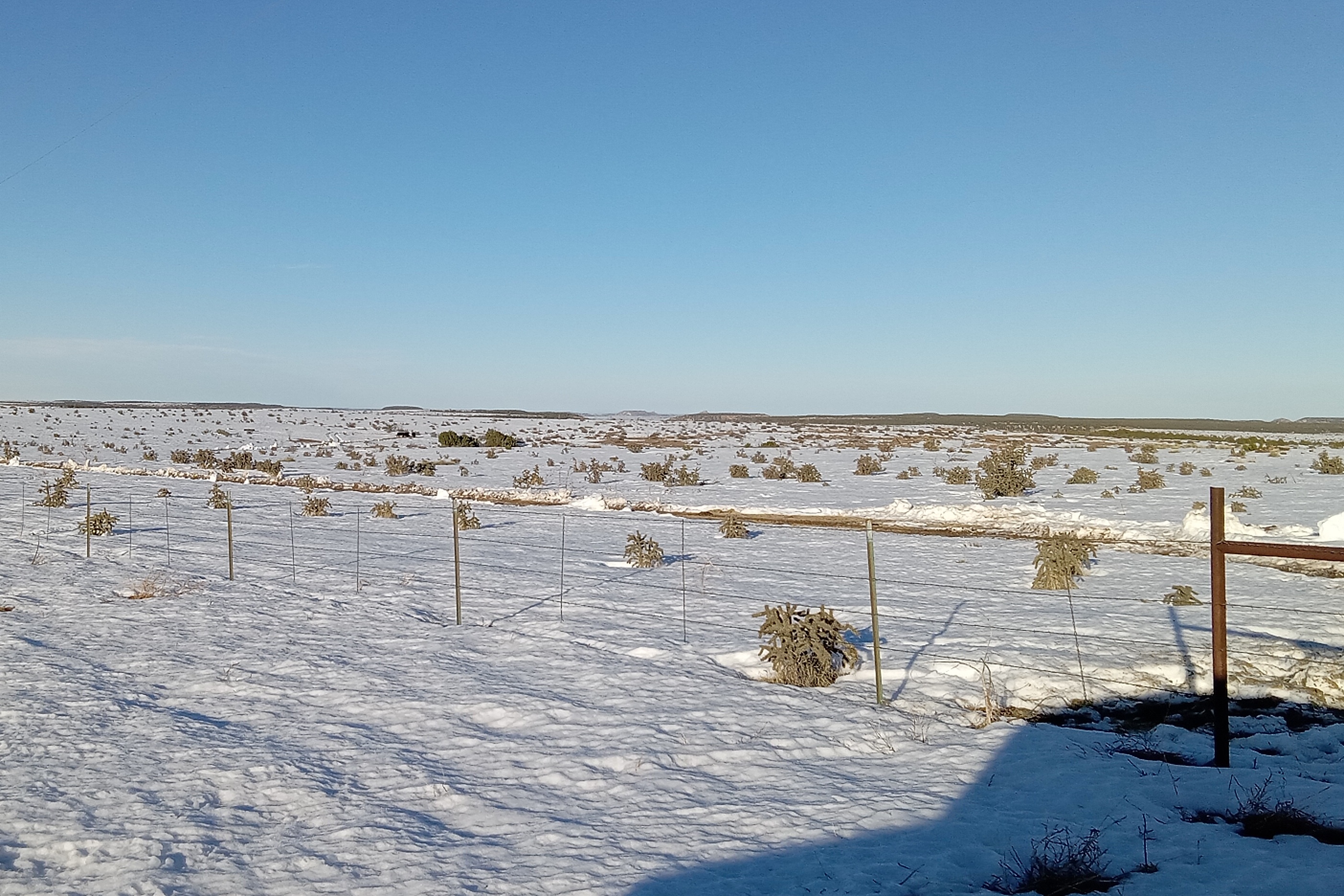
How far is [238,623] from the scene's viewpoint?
11.2 m

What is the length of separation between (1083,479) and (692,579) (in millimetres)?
22638

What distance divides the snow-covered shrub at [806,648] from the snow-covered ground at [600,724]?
323 millimetres

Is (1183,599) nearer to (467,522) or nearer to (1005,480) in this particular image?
(467,522)

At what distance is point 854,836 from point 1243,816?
2674 millimetres

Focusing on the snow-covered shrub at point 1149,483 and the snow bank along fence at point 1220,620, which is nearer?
the snow bank along fence at point 1220,620

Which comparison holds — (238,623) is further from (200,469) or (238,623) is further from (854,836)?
(200,469)

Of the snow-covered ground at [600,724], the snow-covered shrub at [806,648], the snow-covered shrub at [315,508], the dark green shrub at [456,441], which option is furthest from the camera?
the dark green shrub at [456,441]

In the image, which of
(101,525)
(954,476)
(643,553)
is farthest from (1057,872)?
(954,476)

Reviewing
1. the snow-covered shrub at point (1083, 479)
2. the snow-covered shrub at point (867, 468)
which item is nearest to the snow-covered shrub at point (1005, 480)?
the snow-covered shrub at point (1083, 479)

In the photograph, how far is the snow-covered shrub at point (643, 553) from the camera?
622 inches

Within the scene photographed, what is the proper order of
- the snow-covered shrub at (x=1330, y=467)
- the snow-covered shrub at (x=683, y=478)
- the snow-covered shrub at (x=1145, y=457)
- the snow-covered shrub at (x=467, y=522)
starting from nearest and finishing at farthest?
the snow-covered shrub at (x=467, y=522)
the snow-covered shrub at (x=683, y=478)
the snow-covered shrub at (x=1330, y=467)
the snow-covered shrub at (x=1145, y=457)

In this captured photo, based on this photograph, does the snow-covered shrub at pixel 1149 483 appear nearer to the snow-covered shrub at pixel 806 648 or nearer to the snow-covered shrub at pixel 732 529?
the snow-covered shrub at pixel 732 529

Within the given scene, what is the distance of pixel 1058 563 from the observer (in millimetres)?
13703

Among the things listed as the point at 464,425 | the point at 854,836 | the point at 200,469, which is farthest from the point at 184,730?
the point at 464,425
